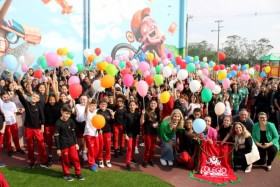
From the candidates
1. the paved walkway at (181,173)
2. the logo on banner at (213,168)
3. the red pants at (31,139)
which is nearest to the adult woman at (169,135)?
the paved walkway at (181,173)

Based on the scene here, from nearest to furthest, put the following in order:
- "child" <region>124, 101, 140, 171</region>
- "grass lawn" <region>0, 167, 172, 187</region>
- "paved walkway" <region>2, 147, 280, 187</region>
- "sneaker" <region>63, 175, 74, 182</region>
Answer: "grass lawn" <region>0, 167, 172, 187</region> < "sneaker" <region>63, 175, 74, 182</region> < "paved walkway" <region>2, 147, 280, 187</region> < "child" <region>124, 101, 140, 171</region>

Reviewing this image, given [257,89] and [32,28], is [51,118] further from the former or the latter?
[32,28]

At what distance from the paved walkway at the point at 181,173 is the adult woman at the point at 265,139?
0.27m

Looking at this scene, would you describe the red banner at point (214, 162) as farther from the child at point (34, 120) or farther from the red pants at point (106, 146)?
the child at point (34, 120)

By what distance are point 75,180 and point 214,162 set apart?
2655 mm

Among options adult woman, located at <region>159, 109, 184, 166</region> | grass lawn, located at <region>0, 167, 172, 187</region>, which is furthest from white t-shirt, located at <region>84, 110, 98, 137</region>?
adult woman, located at <region>159, 109, 184, 166</region>

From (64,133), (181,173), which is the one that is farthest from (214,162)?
(64,133)

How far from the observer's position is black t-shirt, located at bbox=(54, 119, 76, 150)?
4.65 metres

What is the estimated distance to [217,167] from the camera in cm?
525

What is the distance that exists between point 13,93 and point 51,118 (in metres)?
1.48

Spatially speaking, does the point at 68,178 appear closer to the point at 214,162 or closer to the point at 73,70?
the point at 214,162

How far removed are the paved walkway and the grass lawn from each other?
0.88 feet

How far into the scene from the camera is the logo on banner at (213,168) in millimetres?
5203

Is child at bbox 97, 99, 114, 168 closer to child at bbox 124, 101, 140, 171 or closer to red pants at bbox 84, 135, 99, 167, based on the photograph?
red pants at bbox 84, 135, 99, 167
